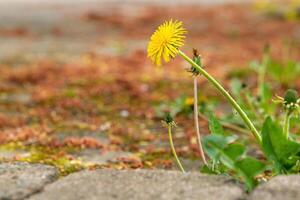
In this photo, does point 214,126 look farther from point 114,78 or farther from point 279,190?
point 114,78

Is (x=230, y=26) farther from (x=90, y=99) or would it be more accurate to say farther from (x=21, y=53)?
(x=90, y=99)

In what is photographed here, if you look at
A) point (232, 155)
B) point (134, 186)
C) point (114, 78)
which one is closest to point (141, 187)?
point (134, 186)

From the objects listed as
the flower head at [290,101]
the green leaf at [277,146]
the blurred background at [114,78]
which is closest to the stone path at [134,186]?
the green leaf at [277,146]

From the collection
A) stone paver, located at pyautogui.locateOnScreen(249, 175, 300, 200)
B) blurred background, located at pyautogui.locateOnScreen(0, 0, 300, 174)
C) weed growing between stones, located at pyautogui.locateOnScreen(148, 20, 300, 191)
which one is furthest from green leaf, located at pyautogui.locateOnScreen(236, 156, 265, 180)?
blurred background, located at pyautogui.locateOnScreen(0, 0, 300, 174)

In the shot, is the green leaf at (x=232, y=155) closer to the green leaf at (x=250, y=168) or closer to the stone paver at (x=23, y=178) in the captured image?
the green leaf at (x=250, y=168)

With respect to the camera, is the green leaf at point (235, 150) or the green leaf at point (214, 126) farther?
the green leaf at point (214, 126)

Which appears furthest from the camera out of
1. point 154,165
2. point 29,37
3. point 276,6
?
point 276,6

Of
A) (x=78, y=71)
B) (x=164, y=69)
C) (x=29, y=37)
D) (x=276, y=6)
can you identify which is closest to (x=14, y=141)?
(x=78, y=71)
